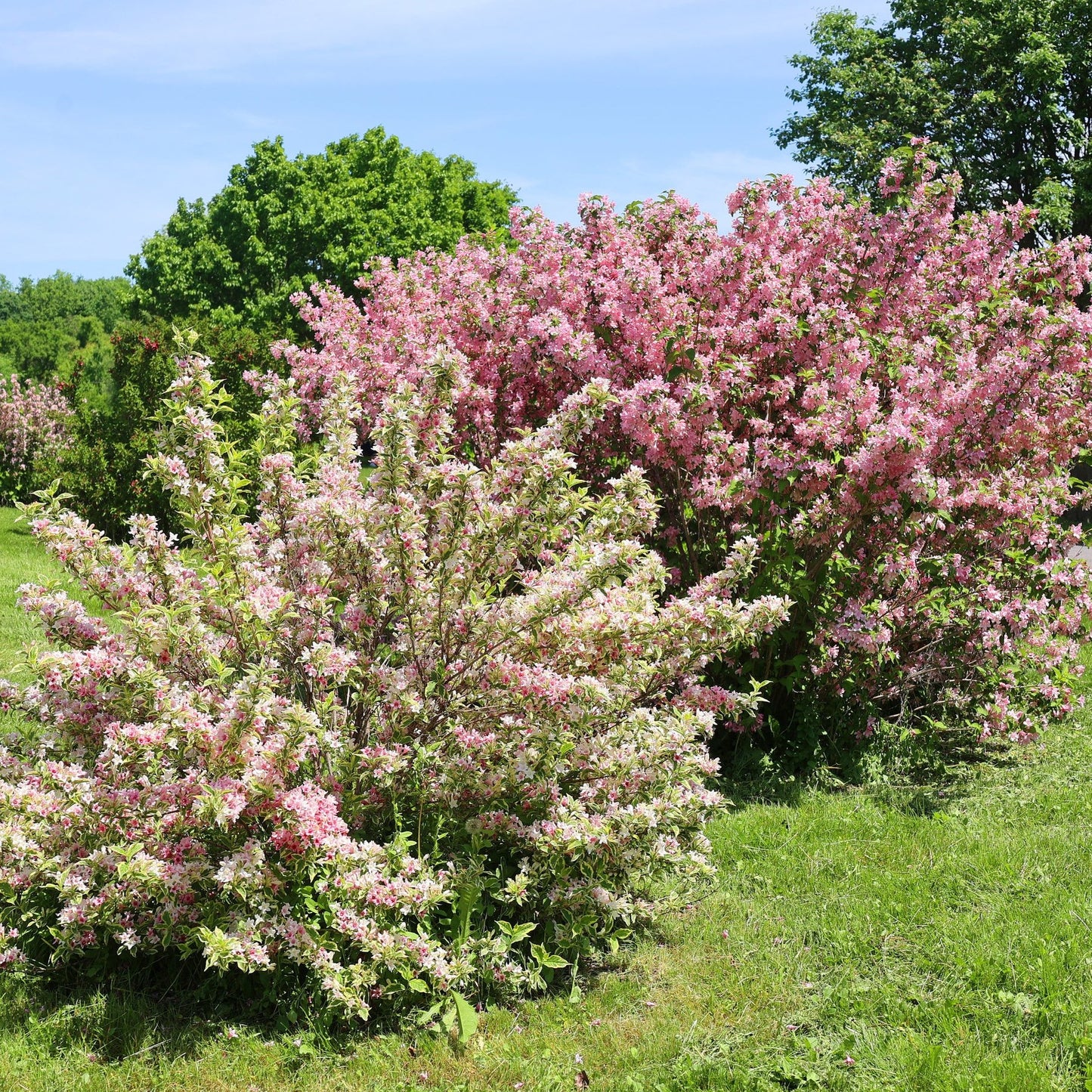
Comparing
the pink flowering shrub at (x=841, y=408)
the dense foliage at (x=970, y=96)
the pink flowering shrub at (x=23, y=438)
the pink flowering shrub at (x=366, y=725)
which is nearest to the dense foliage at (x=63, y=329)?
the pink flowering shrub at (x=23, y=438)

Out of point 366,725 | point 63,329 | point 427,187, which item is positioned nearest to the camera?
point 366,725

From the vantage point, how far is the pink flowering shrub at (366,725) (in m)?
3.89

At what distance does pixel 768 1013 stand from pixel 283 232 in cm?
3327

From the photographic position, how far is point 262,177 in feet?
114

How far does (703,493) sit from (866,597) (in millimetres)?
1304

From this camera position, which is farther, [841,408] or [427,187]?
[427,187]

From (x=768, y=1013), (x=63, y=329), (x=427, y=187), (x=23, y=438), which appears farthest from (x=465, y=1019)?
(x=63, y=329)

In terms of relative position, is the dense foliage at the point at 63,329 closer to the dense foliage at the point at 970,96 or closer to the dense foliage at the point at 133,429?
the dense foliage at the point at 133,429

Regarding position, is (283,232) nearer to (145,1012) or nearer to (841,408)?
(841,408)

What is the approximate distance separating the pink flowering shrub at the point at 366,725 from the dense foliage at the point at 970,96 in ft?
77.7

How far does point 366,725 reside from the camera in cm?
443

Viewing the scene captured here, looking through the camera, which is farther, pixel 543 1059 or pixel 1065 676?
pixel 1065 676

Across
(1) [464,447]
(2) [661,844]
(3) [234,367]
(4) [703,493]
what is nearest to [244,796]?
(2) [661,844]

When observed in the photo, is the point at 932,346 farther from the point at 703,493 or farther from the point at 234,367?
the point at 234,367
